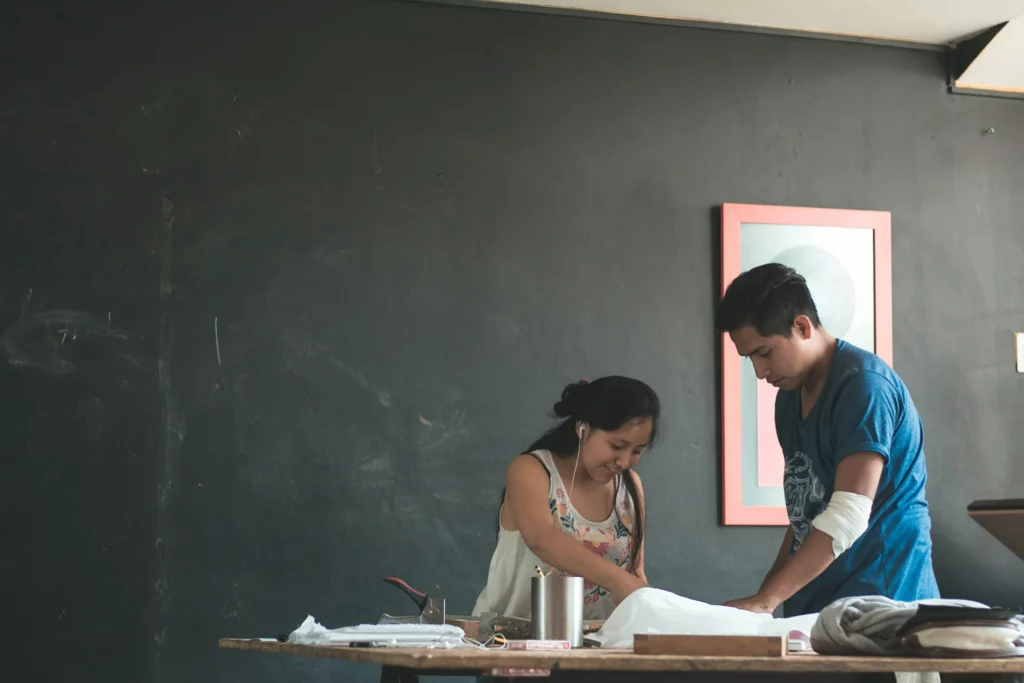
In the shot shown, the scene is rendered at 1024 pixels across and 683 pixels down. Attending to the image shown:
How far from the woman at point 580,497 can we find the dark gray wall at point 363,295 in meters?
0.68

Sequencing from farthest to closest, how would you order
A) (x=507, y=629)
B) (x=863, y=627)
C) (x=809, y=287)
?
(x=809, y=287) < (x=507, y=629) < (x=863, y=627)

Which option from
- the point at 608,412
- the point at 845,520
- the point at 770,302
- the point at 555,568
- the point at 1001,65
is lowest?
the point at 555,568

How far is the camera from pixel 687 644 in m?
1.66

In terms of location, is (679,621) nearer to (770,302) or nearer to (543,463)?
(770,302)

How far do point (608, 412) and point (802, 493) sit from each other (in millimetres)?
556

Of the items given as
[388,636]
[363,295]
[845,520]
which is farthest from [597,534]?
[363,295]

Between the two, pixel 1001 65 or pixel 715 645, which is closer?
pixel 715 645

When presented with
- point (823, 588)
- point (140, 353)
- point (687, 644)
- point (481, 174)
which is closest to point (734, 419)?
point (481, 174)

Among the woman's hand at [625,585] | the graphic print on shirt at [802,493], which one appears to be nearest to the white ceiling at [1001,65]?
the graphic print on shirt at [802,493]

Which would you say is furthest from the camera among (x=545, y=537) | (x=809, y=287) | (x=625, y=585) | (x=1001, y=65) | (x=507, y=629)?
(x=1001, y=65)

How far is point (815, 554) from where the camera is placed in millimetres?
2172

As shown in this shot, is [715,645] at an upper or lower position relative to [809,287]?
lower

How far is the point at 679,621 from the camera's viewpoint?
6.25ft

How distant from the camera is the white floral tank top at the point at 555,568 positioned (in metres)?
2.71
